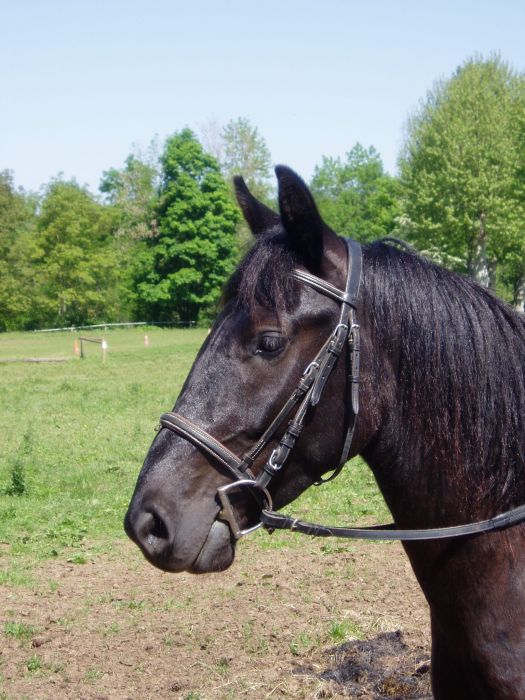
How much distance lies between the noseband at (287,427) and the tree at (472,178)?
4137 cm

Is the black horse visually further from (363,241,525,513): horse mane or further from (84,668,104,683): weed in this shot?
(84,668,104,683): weed

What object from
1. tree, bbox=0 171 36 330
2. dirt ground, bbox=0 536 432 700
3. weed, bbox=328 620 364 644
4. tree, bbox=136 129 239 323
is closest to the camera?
dirt ground, bbox=0 536 432 700

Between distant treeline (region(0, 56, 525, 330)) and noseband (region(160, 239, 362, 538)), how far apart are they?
39.4 m

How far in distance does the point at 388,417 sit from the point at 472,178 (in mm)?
43295

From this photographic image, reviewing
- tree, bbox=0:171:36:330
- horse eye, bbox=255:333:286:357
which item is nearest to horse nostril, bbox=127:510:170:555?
horse eye, bbox=255:333:286:357

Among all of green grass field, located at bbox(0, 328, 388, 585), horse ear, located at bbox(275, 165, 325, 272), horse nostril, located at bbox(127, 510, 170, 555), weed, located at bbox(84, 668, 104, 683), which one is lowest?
weed, located at bbox(84, 668, 104, 683)

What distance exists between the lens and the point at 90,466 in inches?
417

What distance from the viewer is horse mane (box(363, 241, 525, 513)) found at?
2262mm

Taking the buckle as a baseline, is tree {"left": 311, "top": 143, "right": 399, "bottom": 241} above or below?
above

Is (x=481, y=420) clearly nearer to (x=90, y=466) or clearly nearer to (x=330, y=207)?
(x=90, y=466)

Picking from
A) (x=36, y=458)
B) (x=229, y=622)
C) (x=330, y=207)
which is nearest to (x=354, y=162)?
(x=330, y=207)

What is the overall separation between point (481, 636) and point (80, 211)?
6131 cm

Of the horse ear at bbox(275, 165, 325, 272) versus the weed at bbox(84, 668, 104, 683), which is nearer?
the horse ear at bbox(275, 165, 325, 272)

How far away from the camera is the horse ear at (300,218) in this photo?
214 cm
